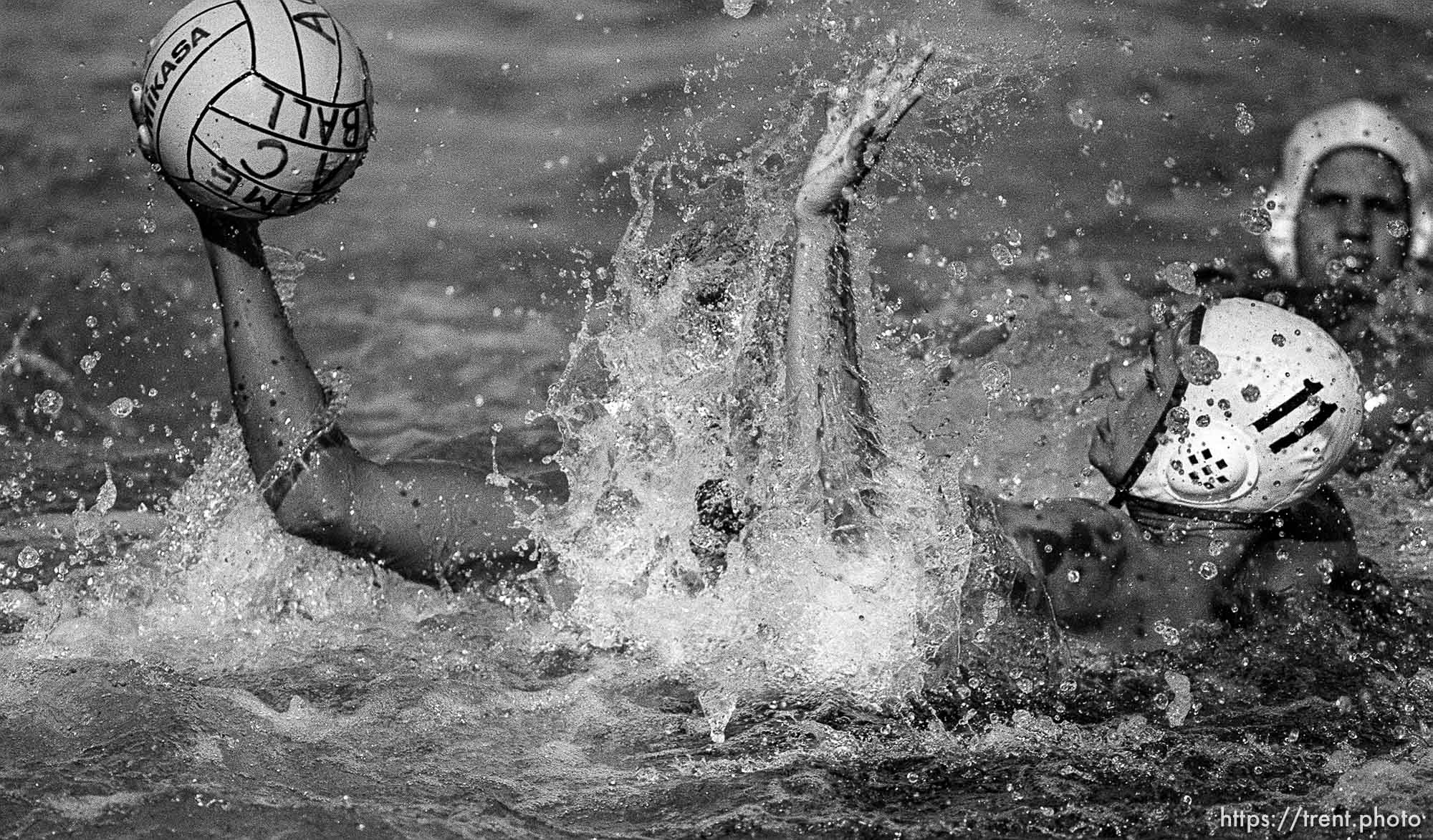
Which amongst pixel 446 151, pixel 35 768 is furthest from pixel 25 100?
pixel 35 768

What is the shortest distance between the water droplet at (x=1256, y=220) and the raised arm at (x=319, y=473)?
468cm

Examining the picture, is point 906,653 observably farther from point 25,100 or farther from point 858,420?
point 25,100

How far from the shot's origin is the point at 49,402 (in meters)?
5.86

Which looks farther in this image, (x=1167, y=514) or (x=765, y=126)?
(x=765, y=126)

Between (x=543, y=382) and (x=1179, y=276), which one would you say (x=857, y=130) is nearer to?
(x=543, y=382)

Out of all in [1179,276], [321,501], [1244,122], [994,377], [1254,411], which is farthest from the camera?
[1244,122]

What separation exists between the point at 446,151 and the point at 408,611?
3.65 metres

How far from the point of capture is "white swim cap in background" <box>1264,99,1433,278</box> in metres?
7.20

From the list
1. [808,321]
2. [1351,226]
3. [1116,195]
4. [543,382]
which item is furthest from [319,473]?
[1351,226]

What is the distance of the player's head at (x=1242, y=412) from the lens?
3785 millimetres

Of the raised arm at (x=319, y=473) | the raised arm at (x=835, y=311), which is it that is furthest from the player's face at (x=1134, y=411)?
the raised arm at (x=319, y=473)

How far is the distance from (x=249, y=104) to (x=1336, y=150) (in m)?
5.89

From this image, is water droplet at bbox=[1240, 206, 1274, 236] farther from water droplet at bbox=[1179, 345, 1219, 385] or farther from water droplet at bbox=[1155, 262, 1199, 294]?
water droplet at bbox=[1179, 345, 1219, 385]

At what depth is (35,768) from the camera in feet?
10.9
